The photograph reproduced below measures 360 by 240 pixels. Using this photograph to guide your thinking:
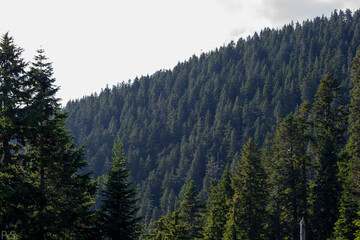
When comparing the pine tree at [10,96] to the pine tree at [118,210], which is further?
the pine tree at [118,210]

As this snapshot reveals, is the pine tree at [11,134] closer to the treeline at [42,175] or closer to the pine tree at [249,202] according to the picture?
the treeline at [42,175]

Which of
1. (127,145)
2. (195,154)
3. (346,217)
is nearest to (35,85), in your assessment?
(346,217)

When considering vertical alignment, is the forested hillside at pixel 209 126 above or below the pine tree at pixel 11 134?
above

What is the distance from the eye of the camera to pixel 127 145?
578 ft

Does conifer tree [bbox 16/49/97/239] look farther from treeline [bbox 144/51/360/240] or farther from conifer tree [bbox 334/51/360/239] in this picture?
conifer tree [bbox 334/51/360/239]

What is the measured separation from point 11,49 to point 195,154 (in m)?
125

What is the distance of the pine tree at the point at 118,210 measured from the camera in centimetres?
1859

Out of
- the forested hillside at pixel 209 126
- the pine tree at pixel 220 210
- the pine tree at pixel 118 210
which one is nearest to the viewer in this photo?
the pine tree at pixel 118 210

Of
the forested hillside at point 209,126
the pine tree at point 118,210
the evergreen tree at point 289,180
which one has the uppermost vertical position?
the forested hillside at point 209,126

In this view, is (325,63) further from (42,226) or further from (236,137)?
(42,226)

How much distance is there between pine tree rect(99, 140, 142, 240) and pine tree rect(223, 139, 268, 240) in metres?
13.2

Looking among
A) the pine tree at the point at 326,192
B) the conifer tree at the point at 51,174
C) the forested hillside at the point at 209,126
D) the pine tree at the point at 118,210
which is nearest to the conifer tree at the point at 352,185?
the pine tree at the point at 326,192

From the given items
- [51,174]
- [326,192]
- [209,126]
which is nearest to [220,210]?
[326,192]

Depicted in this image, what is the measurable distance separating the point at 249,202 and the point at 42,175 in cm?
1868
